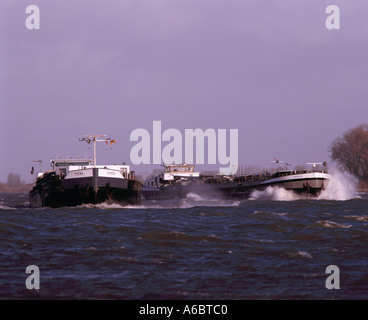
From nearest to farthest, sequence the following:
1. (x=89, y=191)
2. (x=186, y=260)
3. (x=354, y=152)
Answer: (x=186, y=260) → (x=89, y=191) → (x=354, y=152)

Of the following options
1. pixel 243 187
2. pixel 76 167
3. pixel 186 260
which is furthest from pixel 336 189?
pixel 186 260

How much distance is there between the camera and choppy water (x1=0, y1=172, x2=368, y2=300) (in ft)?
41.2

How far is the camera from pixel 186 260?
668 inches

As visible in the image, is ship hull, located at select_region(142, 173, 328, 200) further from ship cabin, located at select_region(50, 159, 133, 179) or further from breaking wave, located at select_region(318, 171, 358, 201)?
ship cabin, located at select_region(50, 159, 133, 179)

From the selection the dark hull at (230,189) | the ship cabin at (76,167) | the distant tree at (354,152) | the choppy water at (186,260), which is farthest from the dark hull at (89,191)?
the distant tree at (354,152)

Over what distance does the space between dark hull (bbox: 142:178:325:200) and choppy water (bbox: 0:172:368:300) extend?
41.3m

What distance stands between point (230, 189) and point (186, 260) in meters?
62.3

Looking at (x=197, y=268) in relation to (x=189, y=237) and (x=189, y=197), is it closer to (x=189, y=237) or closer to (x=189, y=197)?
(x=189, y=237)

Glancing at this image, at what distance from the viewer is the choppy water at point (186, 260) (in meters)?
12.6

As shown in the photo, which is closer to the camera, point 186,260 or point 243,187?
point 186,260

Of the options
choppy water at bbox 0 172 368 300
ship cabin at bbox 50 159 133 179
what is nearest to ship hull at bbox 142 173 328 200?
ship cabin at bbox 50 159 133 179

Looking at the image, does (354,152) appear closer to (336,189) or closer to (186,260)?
(336,189)

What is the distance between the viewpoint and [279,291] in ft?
40.9
